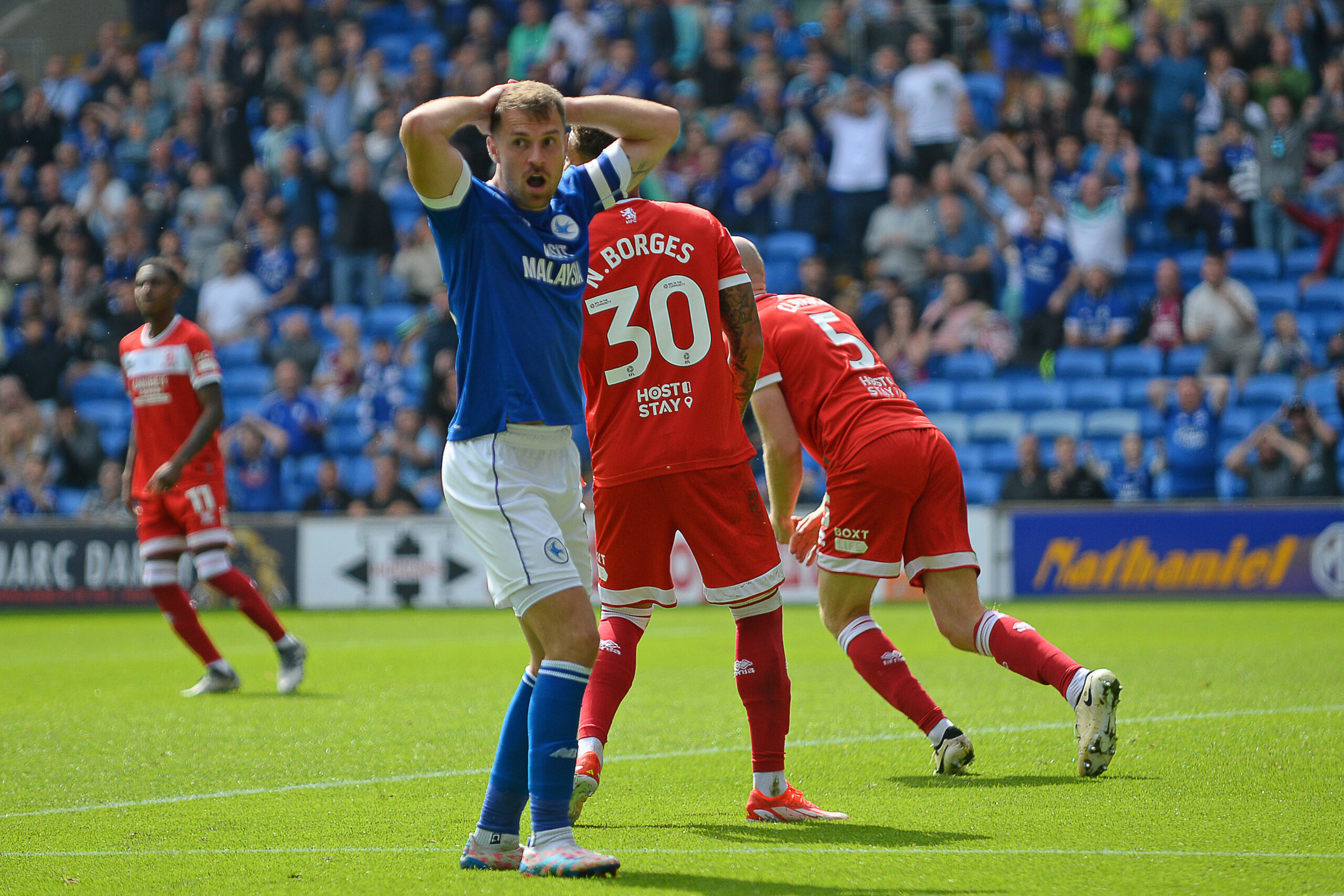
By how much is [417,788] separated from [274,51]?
1850cm

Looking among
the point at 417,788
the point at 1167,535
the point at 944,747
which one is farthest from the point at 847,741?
the point at 1167,535

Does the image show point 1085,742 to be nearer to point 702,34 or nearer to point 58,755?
point 58,755

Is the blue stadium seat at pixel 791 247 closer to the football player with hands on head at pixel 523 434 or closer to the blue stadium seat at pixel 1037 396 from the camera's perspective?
the blue stadium seat at pixel 1037 396

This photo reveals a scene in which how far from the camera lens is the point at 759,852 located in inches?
169

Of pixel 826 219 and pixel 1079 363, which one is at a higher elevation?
pixel 826 219

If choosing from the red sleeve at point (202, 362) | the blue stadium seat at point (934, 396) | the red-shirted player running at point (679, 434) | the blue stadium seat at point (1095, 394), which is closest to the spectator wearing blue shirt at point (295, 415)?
the blue stadium seat at point (934, 396)

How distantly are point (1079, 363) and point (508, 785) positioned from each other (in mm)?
14059

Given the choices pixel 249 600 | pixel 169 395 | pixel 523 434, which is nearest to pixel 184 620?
pixel 249 600

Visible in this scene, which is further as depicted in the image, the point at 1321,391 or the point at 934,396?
the point at 934,396

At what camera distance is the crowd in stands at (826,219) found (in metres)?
16.8

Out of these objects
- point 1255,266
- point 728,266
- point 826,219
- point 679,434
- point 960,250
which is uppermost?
point 826,219

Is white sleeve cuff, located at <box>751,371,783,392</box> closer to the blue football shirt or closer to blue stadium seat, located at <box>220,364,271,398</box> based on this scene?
the blue football shirt

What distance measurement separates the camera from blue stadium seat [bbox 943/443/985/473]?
17094 mm

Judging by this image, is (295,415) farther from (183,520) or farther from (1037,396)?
(183,520)
